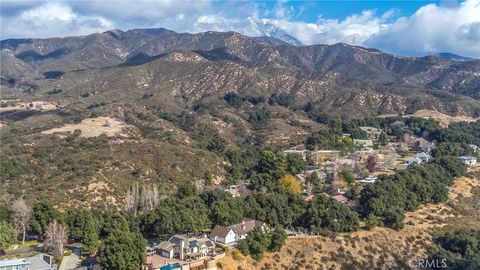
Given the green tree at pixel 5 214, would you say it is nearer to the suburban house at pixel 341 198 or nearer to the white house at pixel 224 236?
the white house at pixel 224 236

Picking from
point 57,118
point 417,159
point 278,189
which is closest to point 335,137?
point 417,159

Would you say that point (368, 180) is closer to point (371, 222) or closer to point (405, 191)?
point (405, 191)

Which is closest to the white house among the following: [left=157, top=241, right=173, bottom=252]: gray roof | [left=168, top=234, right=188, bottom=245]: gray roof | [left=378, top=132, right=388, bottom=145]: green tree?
[left=168, top=234, right=188, bottom=245]: gray roof

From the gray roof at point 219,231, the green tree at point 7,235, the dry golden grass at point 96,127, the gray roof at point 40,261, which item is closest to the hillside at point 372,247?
the gray roof at point 219,231

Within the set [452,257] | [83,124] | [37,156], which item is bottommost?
[452,257]

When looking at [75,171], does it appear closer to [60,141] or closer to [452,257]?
[60,141]

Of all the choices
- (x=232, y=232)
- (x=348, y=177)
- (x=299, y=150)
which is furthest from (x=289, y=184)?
(x=299, y=150)
